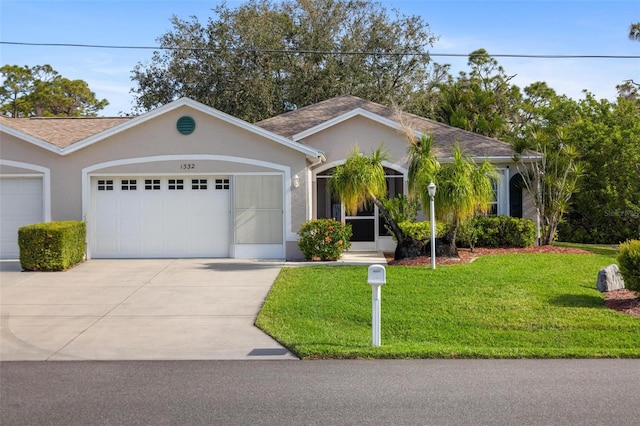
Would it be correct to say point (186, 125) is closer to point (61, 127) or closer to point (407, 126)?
point (61, 127)

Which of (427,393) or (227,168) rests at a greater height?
(227,168)

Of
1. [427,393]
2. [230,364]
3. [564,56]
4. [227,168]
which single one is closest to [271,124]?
[227,168]

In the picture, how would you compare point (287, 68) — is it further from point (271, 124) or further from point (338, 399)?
point (338, 399)

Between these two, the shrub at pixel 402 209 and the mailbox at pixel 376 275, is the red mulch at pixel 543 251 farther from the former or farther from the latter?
the mailbox at pixel 376 275

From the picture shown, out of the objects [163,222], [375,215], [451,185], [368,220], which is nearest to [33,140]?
[163,222]

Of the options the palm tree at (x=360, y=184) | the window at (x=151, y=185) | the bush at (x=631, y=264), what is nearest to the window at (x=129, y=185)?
the window at (x=151, y=185)

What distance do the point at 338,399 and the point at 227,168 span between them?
11177mm

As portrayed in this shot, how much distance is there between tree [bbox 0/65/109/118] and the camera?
45.5 meters

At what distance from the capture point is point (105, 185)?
695 inches

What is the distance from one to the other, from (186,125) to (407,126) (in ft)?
18.8

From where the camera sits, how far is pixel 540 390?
7.16 m

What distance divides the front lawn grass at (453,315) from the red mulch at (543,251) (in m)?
0.24

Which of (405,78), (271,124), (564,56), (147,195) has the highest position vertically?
(405,78)

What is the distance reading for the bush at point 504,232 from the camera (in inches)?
723
